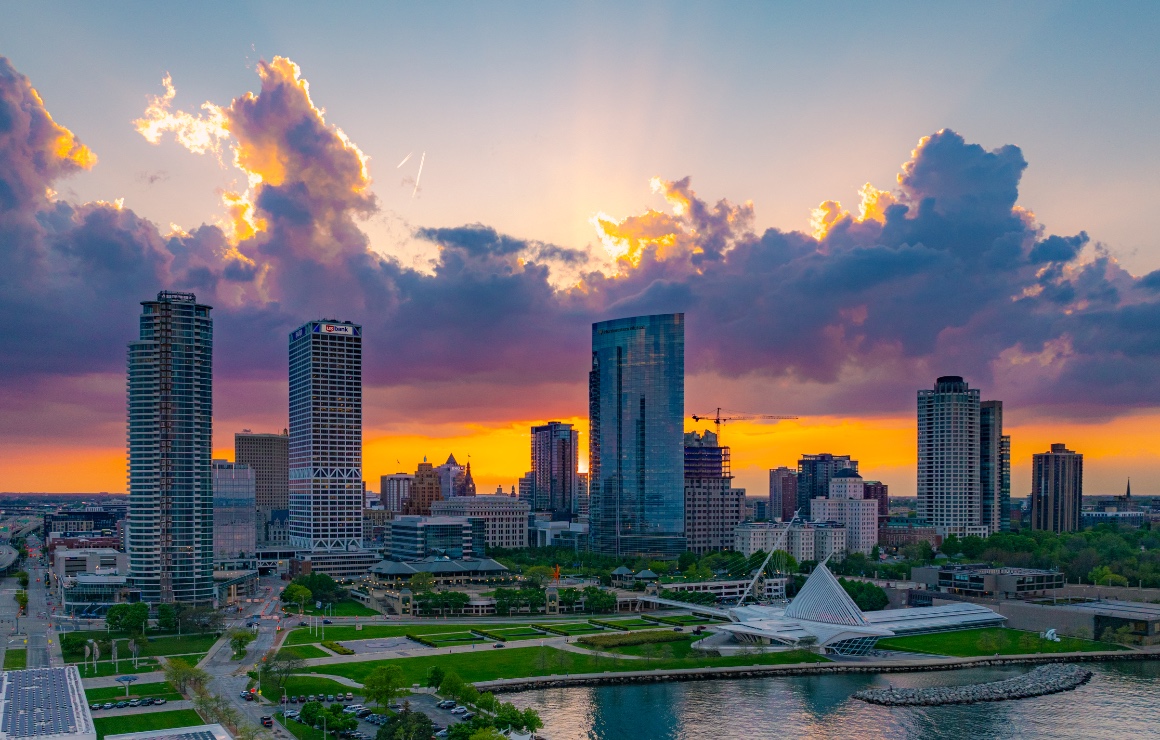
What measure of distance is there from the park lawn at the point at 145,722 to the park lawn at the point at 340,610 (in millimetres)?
52625

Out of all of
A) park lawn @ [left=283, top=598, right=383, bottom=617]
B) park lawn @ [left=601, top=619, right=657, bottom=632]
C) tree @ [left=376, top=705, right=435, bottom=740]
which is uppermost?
tree @ [left=376, top=705, right=435, bottom=740]

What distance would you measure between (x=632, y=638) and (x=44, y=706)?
54.1 meters

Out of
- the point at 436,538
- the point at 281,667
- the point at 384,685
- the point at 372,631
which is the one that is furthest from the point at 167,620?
the point at 436,538

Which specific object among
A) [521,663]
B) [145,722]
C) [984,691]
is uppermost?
[145,722]

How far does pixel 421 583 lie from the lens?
13362 cm

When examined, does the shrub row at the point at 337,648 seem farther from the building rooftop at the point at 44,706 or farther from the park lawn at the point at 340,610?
the park lawn at the point at 340,610

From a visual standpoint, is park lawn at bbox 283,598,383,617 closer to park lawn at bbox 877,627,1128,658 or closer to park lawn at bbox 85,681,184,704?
park lawn at bbox 85,681,184,704

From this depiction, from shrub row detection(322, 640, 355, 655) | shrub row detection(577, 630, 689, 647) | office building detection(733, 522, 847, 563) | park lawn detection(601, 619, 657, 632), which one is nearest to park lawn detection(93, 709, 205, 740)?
shrub row detection(322, 640, 355, 655)

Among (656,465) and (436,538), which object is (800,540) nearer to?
(656,465)

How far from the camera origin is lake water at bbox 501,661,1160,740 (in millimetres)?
70562

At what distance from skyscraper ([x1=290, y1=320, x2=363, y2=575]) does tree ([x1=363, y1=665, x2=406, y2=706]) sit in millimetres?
103085

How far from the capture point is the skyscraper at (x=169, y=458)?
124 metres

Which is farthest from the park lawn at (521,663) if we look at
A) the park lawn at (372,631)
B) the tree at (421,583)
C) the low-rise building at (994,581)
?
the low-rise building at (994,581)

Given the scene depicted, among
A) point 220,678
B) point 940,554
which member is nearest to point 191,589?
point 220,678
